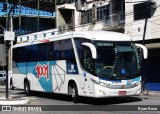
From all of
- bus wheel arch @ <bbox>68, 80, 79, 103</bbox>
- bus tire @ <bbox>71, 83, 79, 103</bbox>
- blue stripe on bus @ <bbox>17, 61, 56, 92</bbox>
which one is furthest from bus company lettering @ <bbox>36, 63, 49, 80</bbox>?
bus tire @ <bbox>71, 83, 79, 103</bbox>

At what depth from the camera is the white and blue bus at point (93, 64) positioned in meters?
17.2

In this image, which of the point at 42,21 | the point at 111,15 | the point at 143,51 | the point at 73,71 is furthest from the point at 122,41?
the point at 42,21

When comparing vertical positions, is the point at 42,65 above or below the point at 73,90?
above

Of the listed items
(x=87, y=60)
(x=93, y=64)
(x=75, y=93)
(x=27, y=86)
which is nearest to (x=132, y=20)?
(x=27, y=86)

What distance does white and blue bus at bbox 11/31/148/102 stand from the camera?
17.2m

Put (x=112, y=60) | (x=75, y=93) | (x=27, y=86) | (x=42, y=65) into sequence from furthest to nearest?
(x=27, y=86) < (x=42, y=65) < (x=75, y=93) < (x=112, y=60)

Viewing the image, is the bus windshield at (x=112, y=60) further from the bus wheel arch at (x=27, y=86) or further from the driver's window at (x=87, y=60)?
the bus wheel arch at (x=27, y=86)

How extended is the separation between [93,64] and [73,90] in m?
2.47

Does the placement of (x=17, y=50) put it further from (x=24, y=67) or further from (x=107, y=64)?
(x=107, y=64)

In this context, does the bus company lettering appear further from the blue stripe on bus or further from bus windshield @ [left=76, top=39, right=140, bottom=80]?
bus windshield @ [left=76, top=39, right=140, bottom=80]

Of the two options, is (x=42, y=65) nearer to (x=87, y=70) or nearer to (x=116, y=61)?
(x=87, y=70)

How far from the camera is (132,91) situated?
57.8 feet

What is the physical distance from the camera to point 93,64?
17.2 meters

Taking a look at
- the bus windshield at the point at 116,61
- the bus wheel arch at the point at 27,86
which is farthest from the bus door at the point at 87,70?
the bus wheel arch at the point at 27,86
